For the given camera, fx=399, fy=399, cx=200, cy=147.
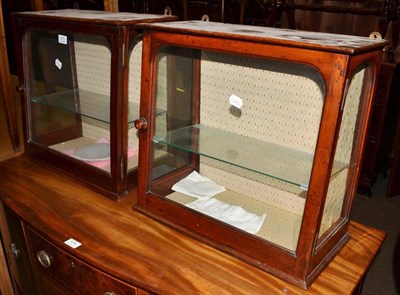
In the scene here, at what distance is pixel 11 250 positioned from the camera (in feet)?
4.96

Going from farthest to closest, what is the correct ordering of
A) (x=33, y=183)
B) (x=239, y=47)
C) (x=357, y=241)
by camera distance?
(x=33, y=183)
(x=357, y=241)
(x=239, y=47)

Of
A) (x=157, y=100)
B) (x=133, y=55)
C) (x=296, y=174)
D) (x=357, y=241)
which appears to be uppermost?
(x=133, y=55)

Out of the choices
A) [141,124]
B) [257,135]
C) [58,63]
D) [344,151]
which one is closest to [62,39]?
[58,63]

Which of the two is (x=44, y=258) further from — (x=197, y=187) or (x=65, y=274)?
(x=197, y=187)

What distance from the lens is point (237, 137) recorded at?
48.0 inches

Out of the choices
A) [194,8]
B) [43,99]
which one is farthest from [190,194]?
[194,8]

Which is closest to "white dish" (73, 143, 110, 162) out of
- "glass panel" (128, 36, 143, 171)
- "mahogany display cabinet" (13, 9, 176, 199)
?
"mahogany display cabinet" (13, 9, 176, 199)

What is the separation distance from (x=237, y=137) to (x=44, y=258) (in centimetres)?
71

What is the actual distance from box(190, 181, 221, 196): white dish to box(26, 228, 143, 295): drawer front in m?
0.38

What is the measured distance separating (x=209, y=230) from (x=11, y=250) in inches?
34.8

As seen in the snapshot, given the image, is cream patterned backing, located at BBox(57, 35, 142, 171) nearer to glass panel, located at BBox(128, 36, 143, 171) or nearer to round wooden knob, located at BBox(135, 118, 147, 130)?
glass panel, located at BBox(128, 36, 143, 171)

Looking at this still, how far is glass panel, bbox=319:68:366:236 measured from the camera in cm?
88

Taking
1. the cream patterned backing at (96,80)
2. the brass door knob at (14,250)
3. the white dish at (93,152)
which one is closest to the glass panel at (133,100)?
the cream patterned backing at (96,80)

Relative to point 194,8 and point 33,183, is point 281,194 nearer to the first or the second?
point 33,183
